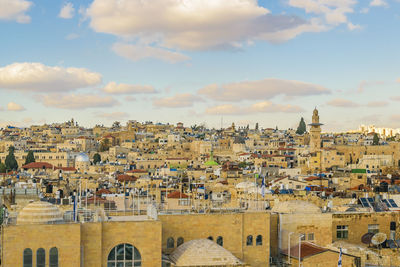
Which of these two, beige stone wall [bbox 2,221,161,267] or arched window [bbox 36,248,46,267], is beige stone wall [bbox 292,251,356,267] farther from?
arched window [bbox 36,248,46,267]

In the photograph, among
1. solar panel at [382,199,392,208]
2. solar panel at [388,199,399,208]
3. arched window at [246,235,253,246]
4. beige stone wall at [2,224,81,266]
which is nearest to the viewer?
beige stone wall at [2,224,81,266]

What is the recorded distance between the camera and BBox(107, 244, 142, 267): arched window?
23891 millimetres

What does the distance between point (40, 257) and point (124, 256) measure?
309cm

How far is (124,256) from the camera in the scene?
24.0 metres

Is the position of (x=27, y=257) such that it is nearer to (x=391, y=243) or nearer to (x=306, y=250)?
(x=306, y=250)

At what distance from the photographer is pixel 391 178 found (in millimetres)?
72188

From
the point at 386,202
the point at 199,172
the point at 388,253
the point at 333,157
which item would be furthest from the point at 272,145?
the point at 388,253

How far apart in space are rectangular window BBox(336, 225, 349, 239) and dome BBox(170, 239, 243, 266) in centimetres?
913

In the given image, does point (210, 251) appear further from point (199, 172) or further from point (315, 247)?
point (199, 172)

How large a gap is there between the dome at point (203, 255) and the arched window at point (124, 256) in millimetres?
1547

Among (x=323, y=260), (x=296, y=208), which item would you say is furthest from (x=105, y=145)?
(x=323, y=260)

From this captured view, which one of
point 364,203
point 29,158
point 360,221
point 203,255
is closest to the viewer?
point 203,255

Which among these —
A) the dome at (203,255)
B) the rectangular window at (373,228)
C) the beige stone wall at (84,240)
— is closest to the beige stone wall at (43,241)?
the beige stone wall at (84,240)

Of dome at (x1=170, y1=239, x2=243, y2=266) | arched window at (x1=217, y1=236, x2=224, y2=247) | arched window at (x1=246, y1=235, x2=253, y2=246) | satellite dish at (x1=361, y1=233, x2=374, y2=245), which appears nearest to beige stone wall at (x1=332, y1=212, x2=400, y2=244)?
satellite dish at (x1=361, y1=233, x2=374, y2=245)
